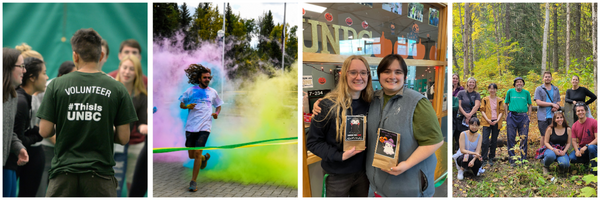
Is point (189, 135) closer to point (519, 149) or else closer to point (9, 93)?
point (9, 93)

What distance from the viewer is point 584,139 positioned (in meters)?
3.00

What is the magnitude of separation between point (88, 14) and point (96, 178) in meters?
1.39

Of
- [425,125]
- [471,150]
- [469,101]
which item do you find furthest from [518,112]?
[425,125]

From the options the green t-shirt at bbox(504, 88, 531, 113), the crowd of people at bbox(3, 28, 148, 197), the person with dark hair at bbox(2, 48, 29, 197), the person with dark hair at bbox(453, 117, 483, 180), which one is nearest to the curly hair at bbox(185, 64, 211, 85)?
the crowd of people at bbox(3, 28, 148, 197)

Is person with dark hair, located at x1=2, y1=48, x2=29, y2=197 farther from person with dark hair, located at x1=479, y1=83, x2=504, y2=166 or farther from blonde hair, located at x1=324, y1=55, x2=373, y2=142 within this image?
person with dark hair, located at x1=479, y1=83, x2=504, y2=166

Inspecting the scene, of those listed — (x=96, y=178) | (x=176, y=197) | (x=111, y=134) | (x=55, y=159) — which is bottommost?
(x=176, y=197)

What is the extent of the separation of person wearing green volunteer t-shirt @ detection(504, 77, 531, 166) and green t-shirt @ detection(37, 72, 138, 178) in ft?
11.8

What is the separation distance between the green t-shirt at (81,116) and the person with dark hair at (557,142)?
3961mm

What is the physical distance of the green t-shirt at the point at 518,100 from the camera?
3.03m

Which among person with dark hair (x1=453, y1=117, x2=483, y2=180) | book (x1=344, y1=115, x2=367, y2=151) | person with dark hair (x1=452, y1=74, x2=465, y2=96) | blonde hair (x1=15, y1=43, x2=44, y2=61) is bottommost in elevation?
person with dark hair (x1=453, y1=117, x2=483, y2=180)

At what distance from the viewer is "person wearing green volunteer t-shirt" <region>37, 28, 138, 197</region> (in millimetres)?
2488

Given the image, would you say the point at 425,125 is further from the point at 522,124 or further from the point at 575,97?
the point at 575,97

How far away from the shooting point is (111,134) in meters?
2.59

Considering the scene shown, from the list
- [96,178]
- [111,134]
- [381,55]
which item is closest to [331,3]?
[381,55]
